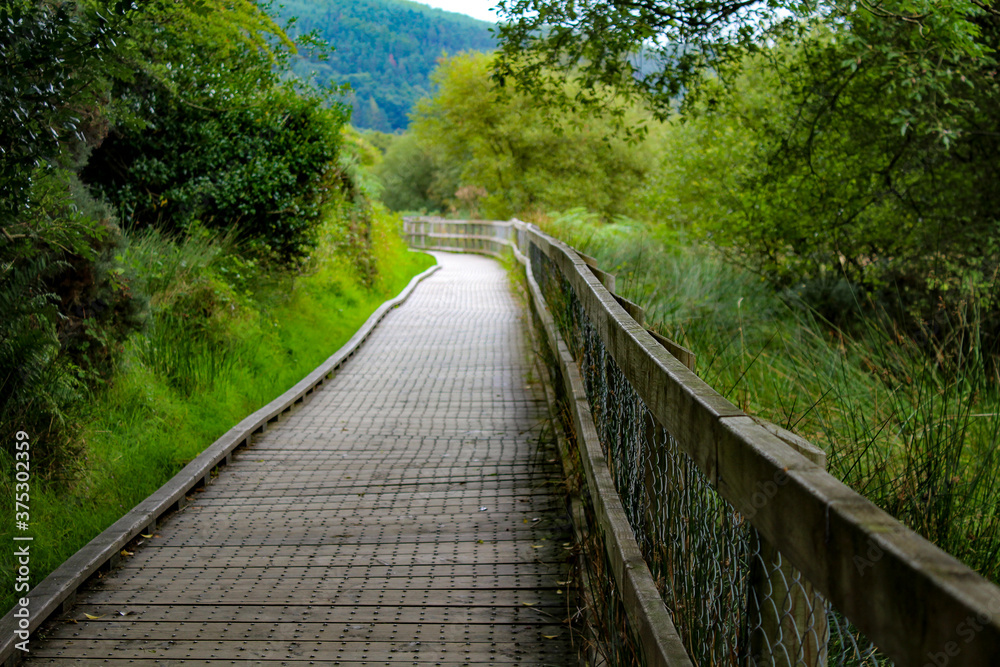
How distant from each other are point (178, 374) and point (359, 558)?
335 cm

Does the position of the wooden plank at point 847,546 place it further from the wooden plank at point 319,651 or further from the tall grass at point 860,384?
the wooden plank at point 319,651

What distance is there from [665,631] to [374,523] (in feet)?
8.80

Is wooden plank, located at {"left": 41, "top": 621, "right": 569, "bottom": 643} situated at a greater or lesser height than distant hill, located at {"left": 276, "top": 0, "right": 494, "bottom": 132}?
lesser

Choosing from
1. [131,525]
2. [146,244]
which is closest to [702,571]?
[131,525]

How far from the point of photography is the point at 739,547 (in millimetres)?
1800

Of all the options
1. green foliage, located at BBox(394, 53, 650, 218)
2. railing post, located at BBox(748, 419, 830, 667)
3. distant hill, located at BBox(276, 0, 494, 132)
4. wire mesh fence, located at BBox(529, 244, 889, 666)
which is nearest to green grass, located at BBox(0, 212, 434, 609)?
wire mesh fence, located at BBox(529, 244, 889, 666)

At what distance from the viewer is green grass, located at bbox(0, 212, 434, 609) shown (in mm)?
4262

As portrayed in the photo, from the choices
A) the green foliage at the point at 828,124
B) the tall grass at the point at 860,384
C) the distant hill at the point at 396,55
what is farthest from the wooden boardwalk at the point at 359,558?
the distant hill at the point at 396,55

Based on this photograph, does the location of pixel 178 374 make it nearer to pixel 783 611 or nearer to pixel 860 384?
pixel 860 384

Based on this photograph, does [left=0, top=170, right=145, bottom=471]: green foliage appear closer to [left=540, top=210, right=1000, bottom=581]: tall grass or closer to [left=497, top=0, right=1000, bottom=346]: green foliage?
[left=540, top=210, right=1000, bottom=581]: tall grass

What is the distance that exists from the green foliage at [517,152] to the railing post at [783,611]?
2735 centimetres

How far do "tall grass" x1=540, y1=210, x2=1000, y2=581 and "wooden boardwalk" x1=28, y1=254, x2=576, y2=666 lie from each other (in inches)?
51.8

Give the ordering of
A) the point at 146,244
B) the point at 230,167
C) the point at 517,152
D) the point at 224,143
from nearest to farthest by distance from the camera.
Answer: the point at 146,244, the point at 224,143, the point at 230,167, the point at 517,152

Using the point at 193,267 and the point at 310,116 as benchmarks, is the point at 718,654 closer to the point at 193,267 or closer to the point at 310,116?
the point at 193,267
